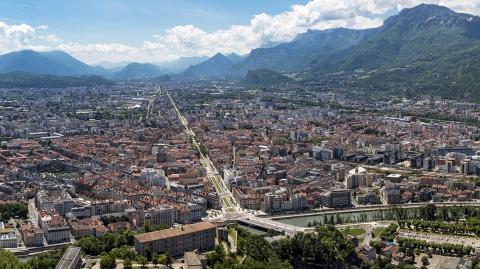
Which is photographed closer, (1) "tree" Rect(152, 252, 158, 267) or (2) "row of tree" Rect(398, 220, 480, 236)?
(1) "tree" Rect(152, 252, 158, 267)

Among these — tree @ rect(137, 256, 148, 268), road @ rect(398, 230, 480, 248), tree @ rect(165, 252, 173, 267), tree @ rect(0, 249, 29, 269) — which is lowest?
road @ rect(398, 230, 480, 248)

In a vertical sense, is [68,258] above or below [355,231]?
above

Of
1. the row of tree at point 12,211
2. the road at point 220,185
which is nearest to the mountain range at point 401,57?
the road at point 220,185

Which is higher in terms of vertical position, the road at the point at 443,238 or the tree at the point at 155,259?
the tree at the point at 155,259

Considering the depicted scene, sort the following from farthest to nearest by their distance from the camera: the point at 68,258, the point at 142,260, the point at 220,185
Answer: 1. the point at 220,185
2. the point at 142,260
3. the point at 68,258

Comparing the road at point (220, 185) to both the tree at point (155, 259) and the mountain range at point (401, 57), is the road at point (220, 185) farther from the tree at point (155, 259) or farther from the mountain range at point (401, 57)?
the mountain range at point (401, 57)

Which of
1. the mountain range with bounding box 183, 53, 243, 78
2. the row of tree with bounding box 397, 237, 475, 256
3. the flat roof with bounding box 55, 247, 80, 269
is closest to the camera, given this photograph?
the flat roof with bounding box 55, 247, 80, 269

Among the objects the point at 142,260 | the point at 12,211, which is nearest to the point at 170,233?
the point at 142,260

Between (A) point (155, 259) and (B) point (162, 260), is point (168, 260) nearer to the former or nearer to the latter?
(B) point (162, 260)

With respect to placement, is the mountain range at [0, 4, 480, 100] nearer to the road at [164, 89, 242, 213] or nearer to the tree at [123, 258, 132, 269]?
Result: the road at [164, 89, 242, 213]

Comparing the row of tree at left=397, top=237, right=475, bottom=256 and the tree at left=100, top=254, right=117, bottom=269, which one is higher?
the tree at left=100, top=254, right=117, bottom=269

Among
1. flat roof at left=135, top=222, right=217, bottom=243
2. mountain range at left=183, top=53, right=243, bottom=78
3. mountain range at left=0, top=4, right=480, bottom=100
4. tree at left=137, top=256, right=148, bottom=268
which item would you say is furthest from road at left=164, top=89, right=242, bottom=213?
mountain range at left=183, top=53, right=243, bottom=78

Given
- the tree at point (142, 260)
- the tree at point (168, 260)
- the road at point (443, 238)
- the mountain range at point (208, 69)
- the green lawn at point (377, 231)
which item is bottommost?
the road at point (443, 238)
